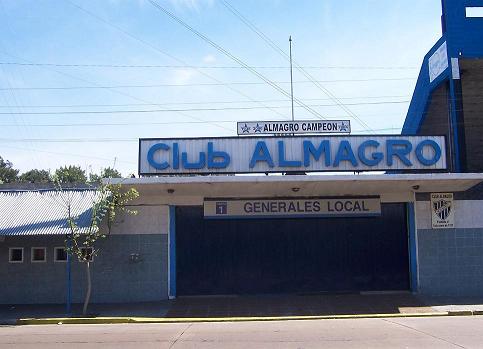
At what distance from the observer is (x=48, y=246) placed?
19.2m

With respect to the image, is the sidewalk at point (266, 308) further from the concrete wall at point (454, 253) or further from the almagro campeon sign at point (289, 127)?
the almagro campeon sign at point (289, 127)

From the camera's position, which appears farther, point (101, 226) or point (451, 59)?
point (451, 59)

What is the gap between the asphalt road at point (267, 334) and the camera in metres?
11.1

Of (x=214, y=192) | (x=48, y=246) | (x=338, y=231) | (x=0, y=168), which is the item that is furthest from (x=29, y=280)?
(x=0, y=168)

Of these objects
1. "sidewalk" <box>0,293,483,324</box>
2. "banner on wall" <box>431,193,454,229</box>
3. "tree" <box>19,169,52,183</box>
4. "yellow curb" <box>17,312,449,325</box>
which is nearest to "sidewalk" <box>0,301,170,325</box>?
"sidewalk" <box>0,293,483,324</box>

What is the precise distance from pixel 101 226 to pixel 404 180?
33.6 feet

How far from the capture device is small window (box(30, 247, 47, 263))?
19.2 meters

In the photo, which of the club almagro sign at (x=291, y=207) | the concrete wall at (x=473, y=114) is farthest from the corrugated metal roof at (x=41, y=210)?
the concrete wall at (x=473, y=114)

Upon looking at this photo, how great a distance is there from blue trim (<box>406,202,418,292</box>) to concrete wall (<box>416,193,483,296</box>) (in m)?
0.17

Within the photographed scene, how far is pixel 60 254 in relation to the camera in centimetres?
1923

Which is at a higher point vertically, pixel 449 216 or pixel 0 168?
pixel 0 168

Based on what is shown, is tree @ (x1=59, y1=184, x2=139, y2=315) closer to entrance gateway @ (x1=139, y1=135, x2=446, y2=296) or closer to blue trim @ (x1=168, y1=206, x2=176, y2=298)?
blue trim @ (x1=168, y1=206, x2=176, y2=298)

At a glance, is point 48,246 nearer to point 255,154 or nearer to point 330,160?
point 255,154

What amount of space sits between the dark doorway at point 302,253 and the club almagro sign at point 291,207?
0.64 metres
